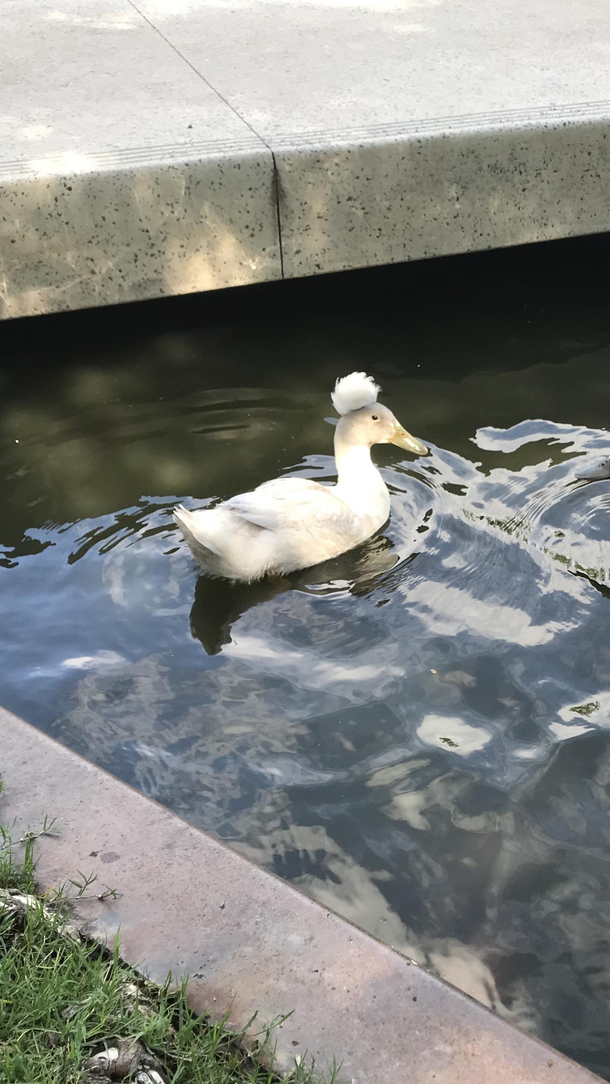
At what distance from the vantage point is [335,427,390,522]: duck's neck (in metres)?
4.61

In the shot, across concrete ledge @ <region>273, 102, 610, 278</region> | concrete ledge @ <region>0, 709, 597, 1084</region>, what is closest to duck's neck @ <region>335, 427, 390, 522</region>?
concrete ledge @ <region>273, 102, 610, 278</region>

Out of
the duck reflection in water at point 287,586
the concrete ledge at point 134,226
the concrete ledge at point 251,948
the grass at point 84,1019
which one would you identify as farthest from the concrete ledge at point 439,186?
the grass at point 84,1019

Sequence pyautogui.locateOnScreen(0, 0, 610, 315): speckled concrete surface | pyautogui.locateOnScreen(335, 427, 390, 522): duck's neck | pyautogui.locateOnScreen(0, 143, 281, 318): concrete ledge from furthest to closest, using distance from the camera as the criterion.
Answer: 1. pyautogui.locateOnScreen(0, 0, 610, 315): speckled concrete surface
2. pyautogui.locateOnScreen(0, 143, 281, 318): concrete ledge
3. pyautogui.locateOnScreen(335, 427, 390, 522): duck's neck

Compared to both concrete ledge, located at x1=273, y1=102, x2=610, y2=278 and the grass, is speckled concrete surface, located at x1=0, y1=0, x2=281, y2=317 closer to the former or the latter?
concrete ledge, located at x1=273, y1=102, x2=610, y2=278

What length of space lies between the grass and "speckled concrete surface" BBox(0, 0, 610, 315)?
3.41 meters

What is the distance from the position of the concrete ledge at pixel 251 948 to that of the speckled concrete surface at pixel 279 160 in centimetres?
297

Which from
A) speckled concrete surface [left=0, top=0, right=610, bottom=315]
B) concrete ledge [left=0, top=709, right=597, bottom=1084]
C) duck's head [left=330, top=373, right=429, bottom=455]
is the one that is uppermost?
speckled concrete surface [left=0, top=0, right=610, bottom=315]

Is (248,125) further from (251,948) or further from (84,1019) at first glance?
(84,1019)

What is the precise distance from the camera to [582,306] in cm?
621

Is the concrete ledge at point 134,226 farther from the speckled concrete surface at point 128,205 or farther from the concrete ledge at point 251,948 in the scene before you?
the concrete ledge at point 251,948

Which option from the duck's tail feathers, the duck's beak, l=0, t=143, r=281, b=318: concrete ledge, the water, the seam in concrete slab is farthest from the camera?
the seam in concrete slab

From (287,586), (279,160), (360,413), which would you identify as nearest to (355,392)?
(360,413)

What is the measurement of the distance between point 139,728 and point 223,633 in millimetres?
644

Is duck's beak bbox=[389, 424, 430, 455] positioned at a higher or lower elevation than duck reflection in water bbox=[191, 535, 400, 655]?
higher
